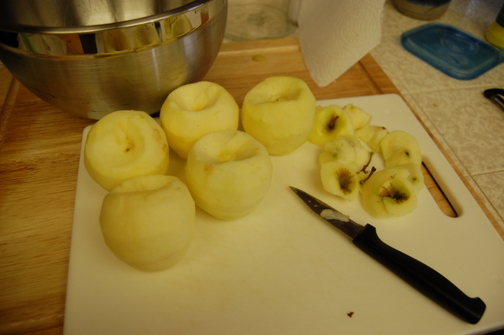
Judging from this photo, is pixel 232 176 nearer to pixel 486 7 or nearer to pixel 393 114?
pixel 393 114

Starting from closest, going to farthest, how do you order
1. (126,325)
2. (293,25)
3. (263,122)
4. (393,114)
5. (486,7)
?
1. (126,325)
2. (263,122)
3. (393,114)
4. (293,25)
5. (486,7)

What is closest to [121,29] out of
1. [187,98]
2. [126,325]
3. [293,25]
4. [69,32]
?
[69,32]

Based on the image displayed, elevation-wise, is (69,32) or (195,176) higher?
(69,32)

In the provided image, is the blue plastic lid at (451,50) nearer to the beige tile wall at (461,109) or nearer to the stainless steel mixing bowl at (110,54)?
the beige tile wall at (461,109)

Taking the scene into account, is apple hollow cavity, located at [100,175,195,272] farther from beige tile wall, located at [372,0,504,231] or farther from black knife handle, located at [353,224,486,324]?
beige tile wall, located at [372,0,504,231]

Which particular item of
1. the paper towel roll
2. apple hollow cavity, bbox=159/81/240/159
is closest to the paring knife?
apple hollow cavity, bbox=159/81/240/159

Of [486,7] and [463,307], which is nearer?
[463,307]

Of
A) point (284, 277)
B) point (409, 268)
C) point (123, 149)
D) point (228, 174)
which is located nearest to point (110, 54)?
point (123, 149)

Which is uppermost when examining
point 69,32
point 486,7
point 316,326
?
point 69,32
